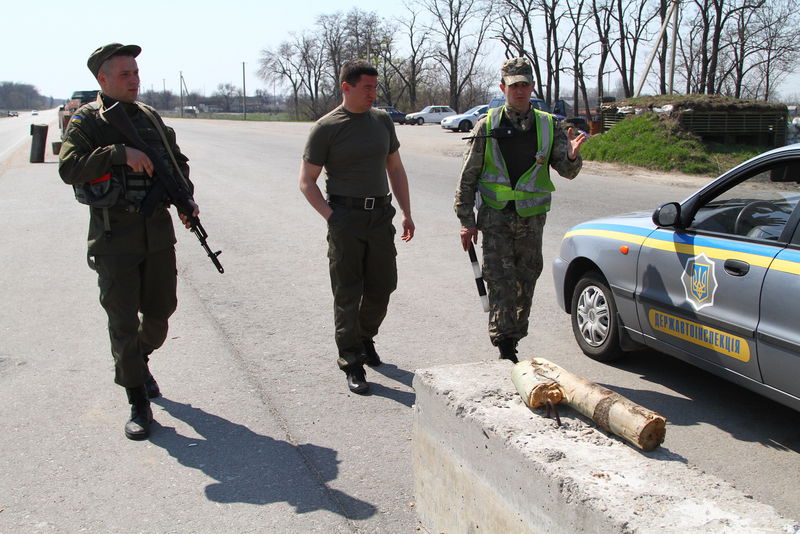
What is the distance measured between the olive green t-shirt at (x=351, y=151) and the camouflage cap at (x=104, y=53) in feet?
3.63

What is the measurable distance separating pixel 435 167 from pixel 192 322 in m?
13.9

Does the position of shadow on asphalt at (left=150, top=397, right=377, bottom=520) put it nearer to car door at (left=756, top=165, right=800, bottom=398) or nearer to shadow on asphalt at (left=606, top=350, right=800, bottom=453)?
shadow on asphalt at (left=606, top=350, right=800, bottom=453)

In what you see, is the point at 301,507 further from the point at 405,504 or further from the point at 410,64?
the point at 410,64

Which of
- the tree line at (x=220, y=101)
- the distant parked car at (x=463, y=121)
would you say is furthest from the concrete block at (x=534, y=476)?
the tree line at (x=220, y=101)

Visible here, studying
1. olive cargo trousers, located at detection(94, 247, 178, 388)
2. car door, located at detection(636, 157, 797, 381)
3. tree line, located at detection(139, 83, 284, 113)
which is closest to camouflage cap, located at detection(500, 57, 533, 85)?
car door, located at detection(636, 157, 797, 381)

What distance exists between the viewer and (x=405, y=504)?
3.22 m

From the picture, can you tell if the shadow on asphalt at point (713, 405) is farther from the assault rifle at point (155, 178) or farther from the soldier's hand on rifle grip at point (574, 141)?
the assault rifle at point (155, 178)

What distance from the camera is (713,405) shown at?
166 inches

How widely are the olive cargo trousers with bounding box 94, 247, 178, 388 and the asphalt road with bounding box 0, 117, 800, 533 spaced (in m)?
0.39

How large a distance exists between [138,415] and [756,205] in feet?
12.0

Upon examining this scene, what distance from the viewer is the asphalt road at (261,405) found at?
323 centimetres

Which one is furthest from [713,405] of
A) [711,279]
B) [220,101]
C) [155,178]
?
[220,101]

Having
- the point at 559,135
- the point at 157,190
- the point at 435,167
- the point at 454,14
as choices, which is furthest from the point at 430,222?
the point at 454,14

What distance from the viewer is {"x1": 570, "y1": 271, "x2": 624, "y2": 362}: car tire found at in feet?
15.6
